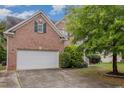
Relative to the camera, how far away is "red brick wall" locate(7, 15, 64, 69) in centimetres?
2405

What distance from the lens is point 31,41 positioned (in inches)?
984

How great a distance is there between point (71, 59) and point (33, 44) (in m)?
3.96

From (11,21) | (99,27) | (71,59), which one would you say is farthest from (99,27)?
(11,21)

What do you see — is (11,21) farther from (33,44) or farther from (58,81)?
(58,81)

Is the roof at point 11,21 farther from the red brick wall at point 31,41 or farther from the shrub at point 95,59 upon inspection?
the shrub at point 95,59

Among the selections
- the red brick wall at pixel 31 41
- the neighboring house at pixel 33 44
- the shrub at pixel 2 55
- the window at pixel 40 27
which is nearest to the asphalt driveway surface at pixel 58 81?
the neighboring house at pixel 33 44

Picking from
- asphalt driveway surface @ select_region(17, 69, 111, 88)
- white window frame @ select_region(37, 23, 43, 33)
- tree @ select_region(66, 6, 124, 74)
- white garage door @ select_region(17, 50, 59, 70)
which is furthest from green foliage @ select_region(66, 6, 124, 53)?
white garage door @ select_region(17, 50, 59, 70)

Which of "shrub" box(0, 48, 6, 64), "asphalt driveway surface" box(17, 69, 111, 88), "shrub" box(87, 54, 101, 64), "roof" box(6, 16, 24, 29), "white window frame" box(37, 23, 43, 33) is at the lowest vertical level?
"asphalt driveway surface" box(17, 69, 111, 88)

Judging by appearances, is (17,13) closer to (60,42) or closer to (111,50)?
(60,42)

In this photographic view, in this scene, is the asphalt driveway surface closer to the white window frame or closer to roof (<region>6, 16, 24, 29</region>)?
the white window frame

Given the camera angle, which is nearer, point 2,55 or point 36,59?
point 36,59

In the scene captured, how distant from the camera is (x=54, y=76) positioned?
66.5ft
